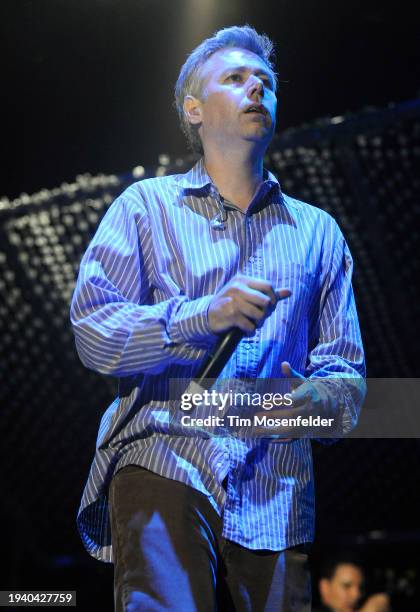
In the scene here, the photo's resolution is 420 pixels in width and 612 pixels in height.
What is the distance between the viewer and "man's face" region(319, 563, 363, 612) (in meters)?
3.47

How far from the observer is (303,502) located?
1290 millimetres

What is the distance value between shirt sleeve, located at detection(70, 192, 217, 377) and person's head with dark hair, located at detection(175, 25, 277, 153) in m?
0.36

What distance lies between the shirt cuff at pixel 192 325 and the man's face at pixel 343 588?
2681 mm

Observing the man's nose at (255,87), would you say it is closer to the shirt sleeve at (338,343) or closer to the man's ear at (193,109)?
the man's ear at (193,109)

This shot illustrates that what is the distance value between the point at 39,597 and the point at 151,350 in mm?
1326

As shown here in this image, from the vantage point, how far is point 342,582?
3.48m

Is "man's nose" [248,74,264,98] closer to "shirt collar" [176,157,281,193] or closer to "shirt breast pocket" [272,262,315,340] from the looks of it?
"shirt collar" [176,157,281,193]

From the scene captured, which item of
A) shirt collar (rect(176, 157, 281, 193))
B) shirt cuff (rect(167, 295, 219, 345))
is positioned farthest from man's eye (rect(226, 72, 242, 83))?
shirt cuff (rect(167, 295, 219, 345))

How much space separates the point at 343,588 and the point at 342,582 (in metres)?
0.05

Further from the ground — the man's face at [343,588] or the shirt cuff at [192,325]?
the shirt cuff at [192,325]

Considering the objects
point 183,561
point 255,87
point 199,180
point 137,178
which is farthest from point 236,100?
point 137,178

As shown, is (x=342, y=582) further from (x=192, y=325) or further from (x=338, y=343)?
(x=192, y=325)

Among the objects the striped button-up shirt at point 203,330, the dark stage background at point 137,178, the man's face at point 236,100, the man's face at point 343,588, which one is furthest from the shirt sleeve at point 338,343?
the man's face at point 343,588

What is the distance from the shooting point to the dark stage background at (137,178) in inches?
120
